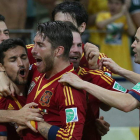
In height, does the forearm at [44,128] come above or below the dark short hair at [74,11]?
below

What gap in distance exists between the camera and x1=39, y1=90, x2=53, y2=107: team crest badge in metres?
2.50

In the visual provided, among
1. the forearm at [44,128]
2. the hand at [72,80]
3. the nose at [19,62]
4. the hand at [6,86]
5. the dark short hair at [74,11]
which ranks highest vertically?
the dark short hair at [74,11]

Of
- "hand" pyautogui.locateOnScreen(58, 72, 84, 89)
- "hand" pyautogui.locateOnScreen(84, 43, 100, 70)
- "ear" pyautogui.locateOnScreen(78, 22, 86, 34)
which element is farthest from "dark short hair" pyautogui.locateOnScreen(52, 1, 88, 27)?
"hand" pyautogui.locateOnScreen(58, 72, 84, 89)

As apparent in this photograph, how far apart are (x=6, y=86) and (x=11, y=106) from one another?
17cm

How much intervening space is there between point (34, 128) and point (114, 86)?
75 cm

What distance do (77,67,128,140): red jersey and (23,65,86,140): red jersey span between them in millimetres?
328

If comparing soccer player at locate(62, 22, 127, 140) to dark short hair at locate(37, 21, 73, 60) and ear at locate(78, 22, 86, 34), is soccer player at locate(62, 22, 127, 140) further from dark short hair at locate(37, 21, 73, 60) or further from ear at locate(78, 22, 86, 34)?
ear at locate(78, 22, 86, 34)

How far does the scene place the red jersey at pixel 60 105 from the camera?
2365 mm

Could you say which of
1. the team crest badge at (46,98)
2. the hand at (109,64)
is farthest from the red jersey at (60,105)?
the hand at (109,64)

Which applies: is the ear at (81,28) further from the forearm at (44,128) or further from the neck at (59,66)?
the forearm at (44,128)

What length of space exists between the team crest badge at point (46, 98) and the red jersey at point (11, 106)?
0.37 metres

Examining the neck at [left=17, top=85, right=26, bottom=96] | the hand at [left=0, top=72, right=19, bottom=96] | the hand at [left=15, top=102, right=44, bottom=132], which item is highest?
the hand at [left=0, top=72, right=19, bottom=96]

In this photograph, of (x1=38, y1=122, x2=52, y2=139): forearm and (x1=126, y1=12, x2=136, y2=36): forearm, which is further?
(x1=126, y1=12, x2=136, y2=36): forearm

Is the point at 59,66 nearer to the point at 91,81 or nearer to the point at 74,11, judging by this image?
the point at 91,81
